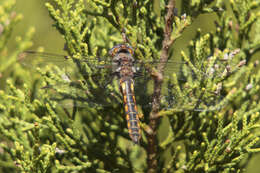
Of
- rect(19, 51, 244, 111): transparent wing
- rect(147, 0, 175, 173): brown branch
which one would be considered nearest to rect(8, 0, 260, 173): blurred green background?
rect(19, 51, 244, 111): transparent wing

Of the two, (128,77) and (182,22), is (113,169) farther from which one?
(182,22)

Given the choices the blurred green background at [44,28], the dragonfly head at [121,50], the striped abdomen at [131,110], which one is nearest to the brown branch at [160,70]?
the striped abdomen at [131,110]

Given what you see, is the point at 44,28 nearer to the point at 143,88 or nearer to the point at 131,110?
the point at 143,88

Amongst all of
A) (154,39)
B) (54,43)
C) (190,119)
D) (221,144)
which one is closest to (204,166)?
(221,144)

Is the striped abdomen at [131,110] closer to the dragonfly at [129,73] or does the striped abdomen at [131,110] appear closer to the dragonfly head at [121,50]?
the dragonfly at [129,73]

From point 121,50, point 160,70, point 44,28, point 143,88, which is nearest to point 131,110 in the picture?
point 143,88

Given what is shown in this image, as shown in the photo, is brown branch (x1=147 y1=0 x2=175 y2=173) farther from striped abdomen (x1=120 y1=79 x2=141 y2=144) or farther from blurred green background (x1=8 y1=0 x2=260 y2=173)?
blurred green background (x1=8 y1=0 x2=260 y2=173)
